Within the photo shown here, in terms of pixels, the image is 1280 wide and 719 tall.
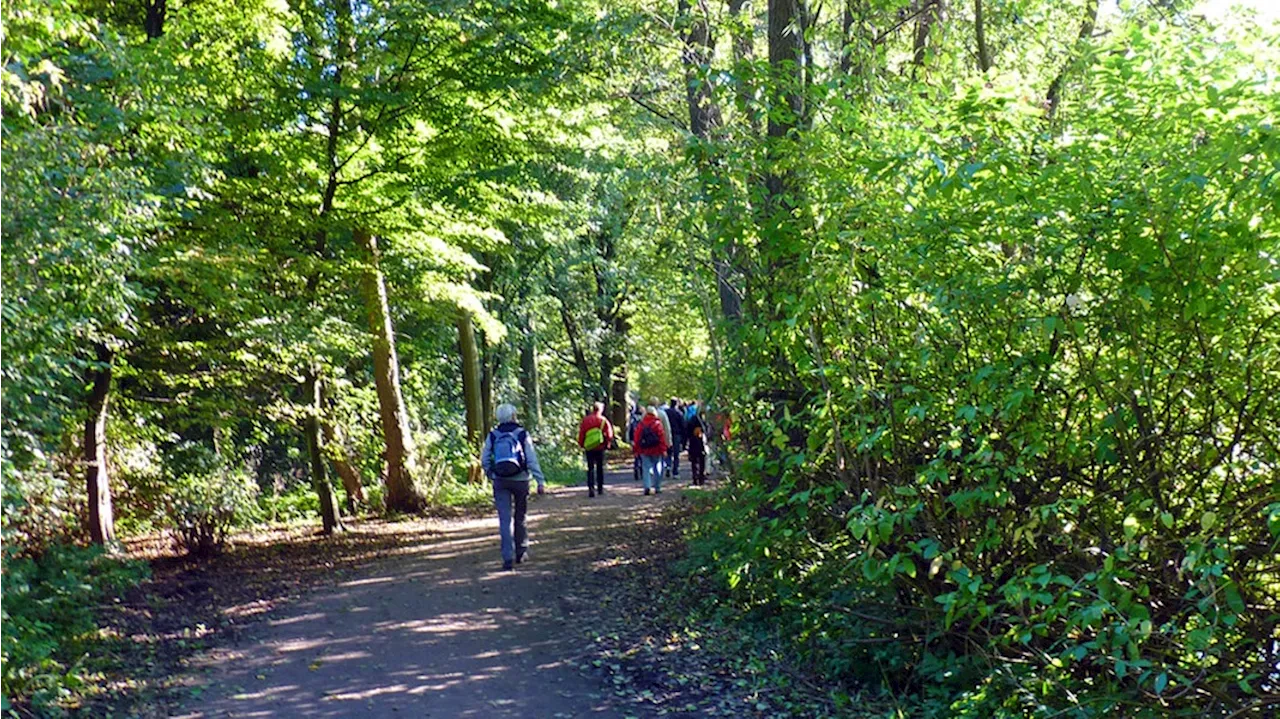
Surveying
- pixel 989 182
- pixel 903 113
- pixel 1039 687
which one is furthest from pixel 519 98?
pixel 1039 687

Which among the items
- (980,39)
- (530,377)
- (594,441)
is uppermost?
(980,39)

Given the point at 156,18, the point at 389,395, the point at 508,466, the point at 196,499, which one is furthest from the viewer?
the point at 389,395

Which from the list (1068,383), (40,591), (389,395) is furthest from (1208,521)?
(389,395)

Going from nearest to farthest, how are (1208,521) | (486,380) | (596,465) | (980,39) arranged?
(1208,521), (980,39), (596,465), (486,380)

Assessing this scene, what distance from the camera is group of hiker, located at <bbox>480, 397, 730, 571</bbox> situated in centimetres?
1180

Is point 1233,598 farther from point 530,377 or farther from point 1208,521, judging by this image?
point 530,377

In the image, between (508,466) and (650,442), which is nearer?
(508,466)

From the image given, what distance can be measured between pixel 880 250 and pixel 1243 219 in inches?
74.2

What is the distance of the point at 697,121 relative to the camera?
12141 mm

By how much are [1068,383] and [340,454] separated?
1214 cm

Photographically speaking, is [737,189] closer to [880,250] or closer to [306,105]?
[880,250]

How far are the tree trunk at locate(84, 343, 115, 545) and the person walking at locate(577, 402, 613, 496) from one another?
9275mm

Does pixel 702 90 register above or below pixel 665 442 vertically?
above

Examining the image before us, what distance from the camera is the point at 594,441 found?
1955cm
